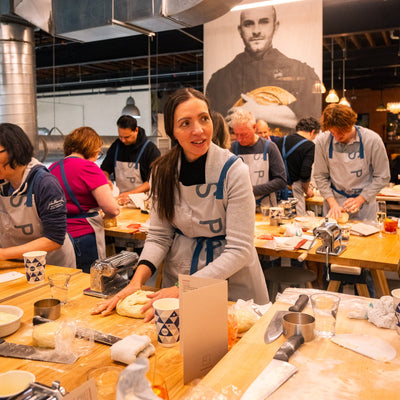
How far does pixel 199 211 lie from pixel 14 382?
44.5 inches

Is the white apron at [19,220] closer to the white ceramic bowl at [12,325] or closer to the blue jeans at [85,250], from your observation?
the blue jeans at [85,250]

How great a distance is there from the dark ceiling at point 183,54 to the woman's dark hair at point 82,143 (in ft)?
16.2

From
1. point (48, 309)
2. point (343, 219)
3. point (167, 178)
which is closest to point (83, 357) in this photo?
point (48, 309)

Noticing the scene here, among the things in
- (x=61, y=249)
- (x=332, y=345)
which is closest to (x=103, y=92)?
(x=61, y=249)

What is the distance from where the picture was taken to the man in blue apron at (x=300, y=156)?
5336 millimetres

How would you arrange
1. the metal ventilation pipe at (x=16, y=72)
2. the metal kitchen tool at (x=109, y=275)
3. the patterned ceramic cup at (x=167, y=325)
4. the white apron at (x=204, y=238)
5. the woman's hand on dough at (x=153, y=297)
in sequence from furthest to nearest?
the metal ventilation pipe at (x=16, y=72)
the white apron at (x=204, y=238)
the metal kitchen tool at (x=109, y=275)
the woman's hand on dough at (x=153, y=297)
the patterned ceramic cup at (x=167, y=325)

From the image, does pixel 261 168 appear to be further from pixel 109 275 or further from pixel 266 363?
pixel 266 363

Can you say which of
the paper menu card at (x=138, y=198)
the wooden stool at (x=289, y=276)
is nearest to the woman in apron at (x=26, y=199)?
the wooden stool at (x=289, y=276)

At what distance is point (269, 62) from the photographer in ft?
22.1

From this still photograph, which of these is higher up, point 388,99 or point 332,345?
point 388,99

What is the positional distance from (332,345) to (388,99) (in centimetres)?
1739

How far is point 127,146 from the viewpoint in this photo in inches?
208

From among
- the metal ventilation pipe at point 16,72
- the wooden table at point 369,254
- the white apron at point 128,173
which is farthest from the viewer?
the metal ventilation pipe at point 16,72

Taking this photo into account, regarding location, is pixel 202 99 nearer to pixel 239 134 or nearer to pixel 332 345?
pixel 332 345
